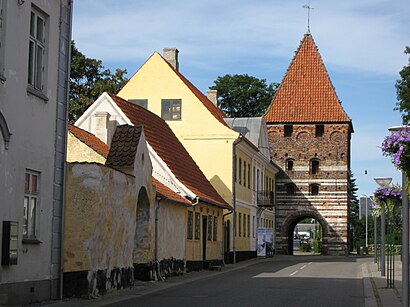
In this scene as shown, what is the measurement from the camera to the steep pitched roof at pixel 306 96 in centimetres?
6525

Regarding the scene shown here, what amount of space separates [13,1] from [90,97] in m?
33.2

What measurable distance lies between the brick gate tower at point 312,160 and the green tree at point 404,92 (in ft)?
60.2

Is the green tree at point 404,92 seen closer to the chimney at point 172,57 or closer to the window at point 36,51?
the chimney at point 172,57

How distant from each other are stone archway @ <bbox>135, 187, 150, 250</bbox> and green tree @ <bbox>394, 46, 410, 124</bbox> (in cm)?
2257

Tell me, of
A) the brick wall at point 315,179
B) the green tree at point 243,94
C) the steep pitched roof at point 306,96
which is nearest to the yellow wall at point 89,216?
the brick wall at point 315,179

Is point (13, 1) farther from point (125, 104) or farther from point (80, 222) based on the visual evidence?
point (125, 104)

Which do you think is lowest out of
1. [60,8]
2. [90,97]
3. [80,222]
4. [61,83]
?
[80,222]

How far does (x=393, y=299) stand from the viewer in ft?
66.4

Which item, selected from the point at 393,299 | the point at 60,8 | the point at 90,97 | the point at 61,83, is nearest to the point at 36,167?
the point at 61,83

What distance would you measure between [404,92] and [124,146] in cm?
2553

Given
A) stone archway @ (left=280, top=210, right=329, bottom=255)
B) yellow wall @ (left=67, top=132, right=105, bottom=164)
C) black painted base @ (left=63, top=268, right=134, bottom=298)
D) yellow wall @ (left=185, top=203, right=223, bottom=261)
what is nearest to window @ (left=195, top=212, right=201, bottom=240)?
yellow wall @ (left=185, top=203, right=223, bottom=261)

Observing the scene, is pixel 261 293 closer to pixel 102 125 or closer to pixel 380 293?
pixel 380 293

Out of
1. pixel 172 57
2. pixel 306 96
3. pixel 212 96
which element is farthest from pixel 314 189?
pixel 172 57

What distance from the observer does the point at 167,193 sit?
29734mm
